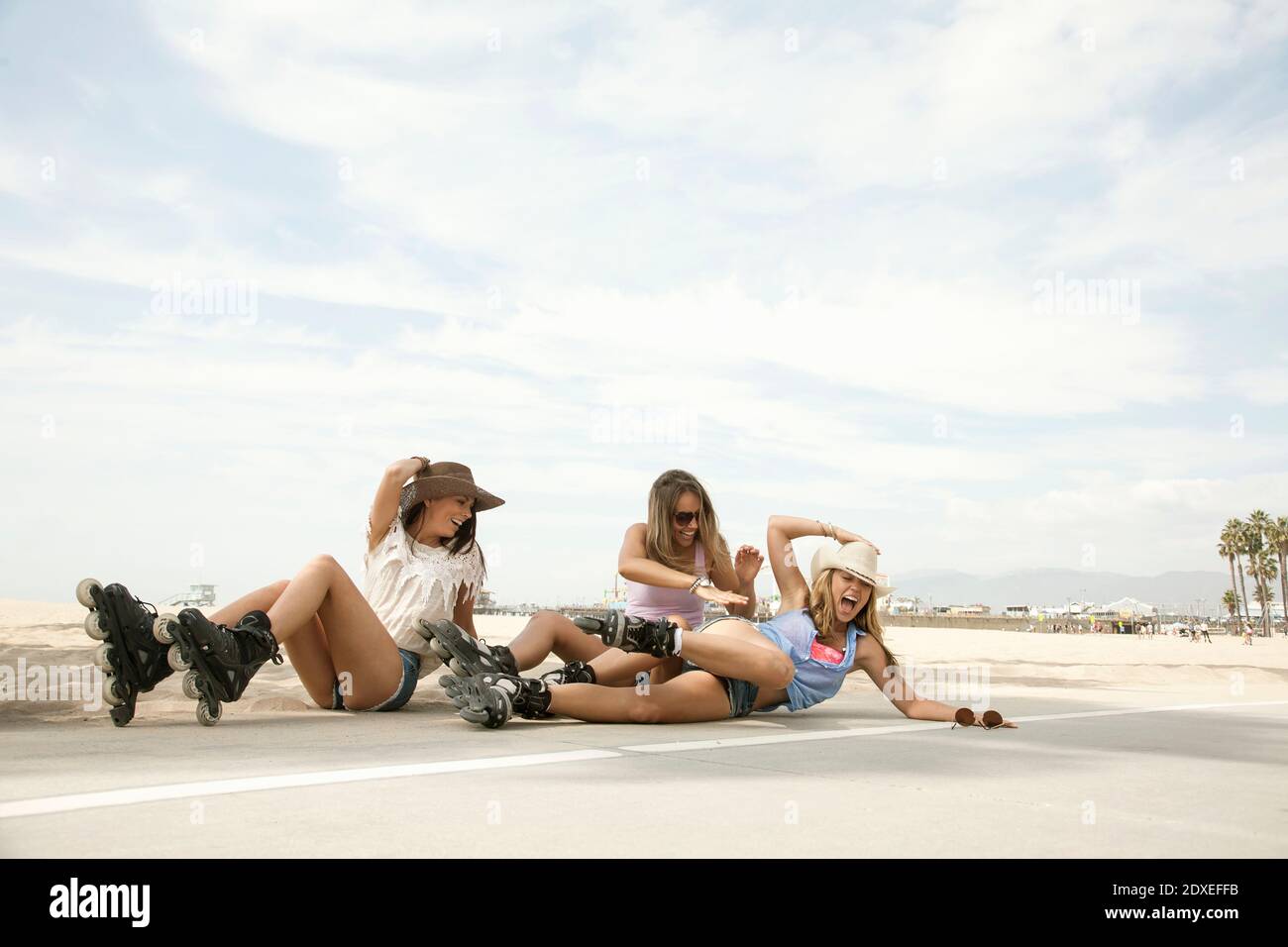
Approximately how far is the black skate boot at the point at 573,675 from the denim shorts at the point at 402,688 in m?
0.67

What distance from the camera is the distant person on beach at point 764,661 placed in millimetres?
4527

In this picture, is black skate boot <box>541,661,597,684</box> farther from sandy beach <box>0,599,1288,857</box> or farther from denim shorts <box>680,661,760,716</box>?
denim shorts <box>680,661,760,716</box>

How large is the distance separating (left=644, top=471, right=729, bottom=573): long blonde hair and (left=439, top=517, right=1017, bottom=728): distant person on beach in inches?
11.9

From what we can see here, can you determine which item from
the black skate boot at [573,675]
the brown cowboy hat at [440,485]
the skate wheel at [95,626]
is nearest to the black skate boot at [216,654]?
the skate wheel at [95,626]

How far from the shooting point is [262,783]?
2957mm

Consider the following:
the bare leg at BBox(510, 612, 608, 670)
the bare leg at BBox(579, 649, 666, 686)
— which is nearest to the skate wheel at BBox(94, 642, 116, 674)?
the bare leg at BBox(510, 612, 608, 670)

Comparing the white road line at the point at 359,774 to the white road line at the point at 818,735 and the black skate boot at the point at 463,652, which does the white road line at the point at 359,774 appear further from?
the black skate boot at the point at 463,652

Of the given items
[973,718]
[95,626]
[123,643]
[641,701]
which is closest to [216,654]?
[123,643]

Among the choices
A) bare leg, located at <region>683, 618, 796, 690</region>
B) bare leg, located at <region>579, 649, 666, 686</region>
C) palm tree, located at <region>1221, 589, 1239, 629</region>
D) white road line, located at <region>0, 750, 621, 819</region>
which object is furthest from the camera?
palm tree, located at <region>1221, 589, 1239, 629</region>

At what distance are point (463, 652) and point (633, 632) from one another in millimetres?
754

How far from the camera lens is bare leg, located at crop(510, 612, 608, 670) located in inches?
201

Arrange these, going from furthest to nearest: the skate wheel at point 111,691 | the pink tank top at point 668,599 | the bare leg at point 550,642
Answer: the pink tank top at point 668,599 < the bare leg at point 550,642 < the skate wheel at point 111,691
